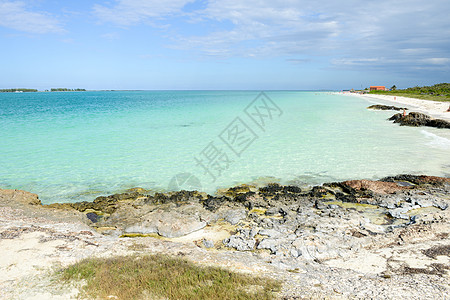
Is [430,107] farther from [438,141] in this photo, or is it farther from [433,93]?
[433,93]

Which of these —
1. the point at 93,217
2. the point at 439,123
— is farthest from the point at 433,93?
the point at 93,217

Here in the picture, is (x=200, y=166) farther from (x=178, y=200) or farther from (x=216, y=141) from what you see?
(x=216, y=141)

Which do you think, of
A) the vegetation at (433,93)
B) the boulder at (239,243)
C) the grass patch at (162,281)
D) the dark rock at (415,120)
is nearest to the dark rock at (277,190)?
the boulder at (239,243)

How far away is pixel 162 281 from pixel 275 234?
3676 mm

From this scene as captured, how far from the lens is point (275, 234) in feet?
24.6

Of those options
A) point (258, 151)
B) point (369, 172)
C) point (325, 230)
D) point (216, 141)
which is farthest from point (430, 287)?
point (216, 141)

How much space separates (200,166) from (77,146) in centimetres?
1111

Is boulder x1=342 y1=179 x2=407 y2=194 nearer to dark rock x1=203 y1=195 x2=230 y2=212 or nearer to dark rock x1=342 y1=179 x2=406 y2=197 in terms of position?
dark rock x1=342 y1=179 x2=406 y2=197

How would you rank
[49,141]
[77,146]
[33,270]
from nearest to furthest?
[33,270], [77,146], [49,141]

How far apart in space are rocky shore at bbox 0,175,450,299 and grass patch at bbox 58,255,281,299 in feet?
1.15

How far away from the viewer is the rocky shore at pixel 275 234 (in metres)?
5.04

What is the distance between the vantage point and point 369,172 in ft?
44.4

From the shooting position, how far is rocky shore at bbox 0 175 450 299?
5039mm

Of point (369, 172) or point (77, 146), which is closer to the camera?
point (369, 172)
